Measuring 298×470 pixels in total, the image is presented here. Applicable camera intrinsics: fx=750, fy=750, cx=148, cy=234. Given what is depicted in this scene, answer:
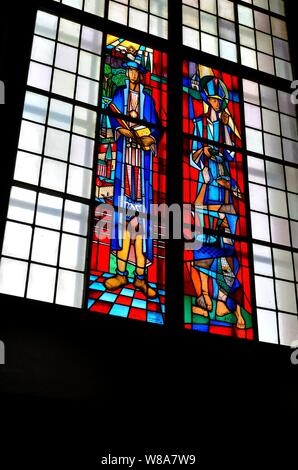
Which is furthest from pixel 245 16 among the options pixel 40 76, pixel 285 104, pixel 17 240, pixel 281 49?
pixel 17 240

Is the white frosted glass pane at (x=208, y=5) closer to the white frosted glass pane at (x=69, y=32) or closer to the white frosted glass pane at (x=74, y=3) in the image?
the white frosted glass pane at (x=74, y=3)

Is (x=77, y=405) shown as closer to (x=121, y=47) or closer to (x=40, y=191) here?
(x=40, y=191)

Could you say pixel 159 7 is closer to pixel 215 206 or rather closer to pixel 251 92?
pixel 251 92

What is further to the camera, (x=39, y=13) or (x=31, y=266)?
(x=39, y=13)

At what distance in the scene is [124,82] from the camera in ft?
27.9

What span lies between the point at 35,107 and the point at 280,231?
3.02 meters

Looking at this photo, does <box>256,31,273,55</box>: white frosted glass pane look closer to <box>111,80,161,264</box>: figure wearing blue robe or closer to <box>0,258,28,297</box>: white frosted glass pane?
<box>111,80,161,264</box>: figure wearing blue robe

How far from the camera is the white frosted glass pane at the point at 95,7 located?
8812mm

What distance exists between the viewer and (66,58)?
8.27m

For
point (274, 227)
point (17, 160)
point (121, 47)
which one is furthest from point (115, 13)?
point (274, 227)

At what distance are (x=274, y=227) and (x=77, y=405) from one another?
3299 millimetres

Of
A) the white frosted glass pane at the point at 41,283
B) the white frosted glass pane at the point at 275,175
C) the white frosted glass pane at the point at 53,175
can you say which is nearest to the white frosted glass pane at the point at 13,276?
the white frosted glass pane at the point at 41,283

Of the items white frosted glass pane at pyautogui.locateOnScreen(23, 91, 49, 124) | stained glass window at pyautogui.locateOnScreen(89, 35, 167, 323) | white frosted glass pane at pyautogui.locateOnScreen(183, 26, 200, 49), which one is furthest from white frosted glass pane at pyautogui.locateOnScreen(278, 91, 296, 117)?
white frosted glass pane at pyautogui.locateOnScreen(23, 91, 49, 124)

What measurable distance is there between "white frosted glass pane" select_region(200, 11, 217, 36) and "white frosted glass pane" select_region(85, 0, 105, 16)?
1.39 metres
